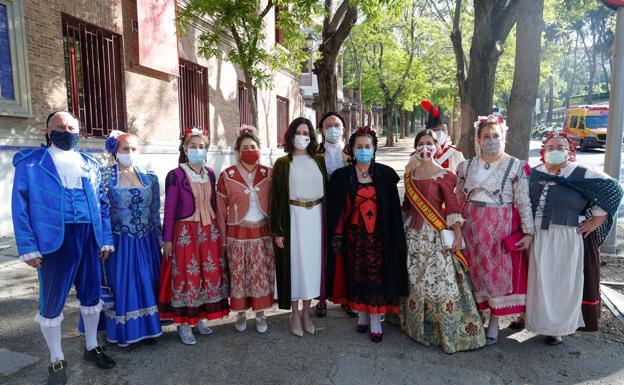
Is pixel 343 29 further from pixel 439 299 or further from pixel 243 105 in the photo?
pixel 439 299

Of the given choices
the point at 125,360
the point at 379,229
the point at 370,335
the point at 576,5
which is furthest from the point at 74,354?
→ the point at 576,5

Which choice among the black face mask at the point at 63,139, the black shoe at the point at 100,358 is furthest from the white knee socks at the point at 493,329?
the black face mask at the point at 63,139

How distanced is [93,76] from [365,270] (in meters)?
7.38

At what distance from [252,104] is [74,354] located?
634 centimetres

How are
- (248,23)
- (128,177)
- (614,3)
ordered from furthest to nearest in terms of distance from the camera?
(248,23), (614,3), (128,177)

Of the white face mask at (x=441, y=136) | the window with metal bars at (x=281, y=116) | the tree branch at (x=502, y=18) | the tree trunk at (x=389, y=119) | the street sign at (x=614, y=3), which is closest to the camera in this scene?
the white face mask at (x=441, y=136)

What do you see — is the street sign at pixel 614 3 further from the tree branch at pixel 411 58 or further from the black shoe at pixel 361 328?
the tree branch at pixel 411 58

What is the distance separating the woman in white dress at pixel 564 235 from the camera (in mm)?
3648

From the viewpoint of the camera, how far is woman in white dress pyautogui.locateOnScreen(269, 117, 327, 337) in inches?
152

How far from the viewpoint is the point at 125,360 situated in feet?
11.5

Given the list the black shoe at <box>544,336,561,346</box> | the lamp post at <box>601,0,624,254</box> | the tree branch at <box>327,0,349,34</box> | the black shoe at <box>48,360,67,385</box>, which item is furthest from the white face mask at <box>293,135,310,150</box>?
the tree branch at <box>327,0,349,34</box>

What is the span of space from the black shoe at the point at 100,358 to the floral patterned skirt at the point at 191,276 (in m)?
0.51

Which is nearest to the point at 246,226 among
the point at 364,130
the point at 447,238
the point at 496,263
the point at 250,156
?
the point at 250,156

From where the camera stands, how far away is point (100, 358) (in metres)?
3.40
